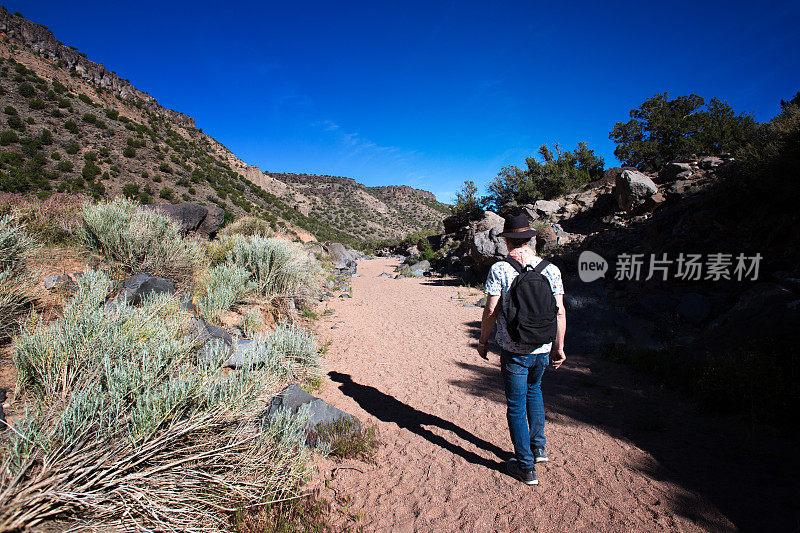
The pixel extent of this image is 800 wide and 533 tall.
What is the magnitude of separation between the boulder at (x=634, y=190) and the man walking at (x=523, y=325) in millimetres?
13071

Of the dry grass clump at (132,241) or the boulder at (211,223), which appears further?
the boulder at (211,223)

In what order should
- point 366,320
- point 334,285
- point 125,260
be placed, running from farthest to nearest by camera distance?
point 334,285
point 366,320
point 125,260

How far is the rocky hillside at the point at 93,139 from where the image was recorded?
17031 mm

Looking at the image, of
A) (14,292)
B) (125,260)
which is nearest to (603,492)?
(14,292)

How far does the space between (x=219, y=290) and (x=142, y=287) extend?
1.04 meters

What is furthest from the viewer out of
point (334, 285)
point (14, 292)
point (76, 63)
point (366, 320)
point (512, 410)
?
point (76, 63)

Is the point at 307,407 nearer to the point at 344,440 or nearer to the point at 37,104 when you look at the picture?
the point at 344,440

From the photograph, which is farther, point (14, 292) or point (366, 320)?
point (366, 320)

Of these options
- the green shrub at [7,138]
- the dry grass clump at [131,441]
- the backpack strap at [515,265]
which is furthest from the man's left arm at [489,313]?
the green shrub at [7,138]

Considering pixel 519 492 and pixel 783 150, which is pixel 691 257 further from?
pixel 519 492

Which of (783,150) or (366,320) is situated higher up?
(783,150)

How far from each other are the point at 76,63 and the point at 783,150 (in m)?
43.8

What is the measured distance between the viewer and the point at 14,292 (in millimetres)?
3295

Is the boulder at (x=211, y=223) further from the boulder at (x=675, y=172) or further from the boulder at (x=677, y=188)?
the boulder at (x=675, y=172)
